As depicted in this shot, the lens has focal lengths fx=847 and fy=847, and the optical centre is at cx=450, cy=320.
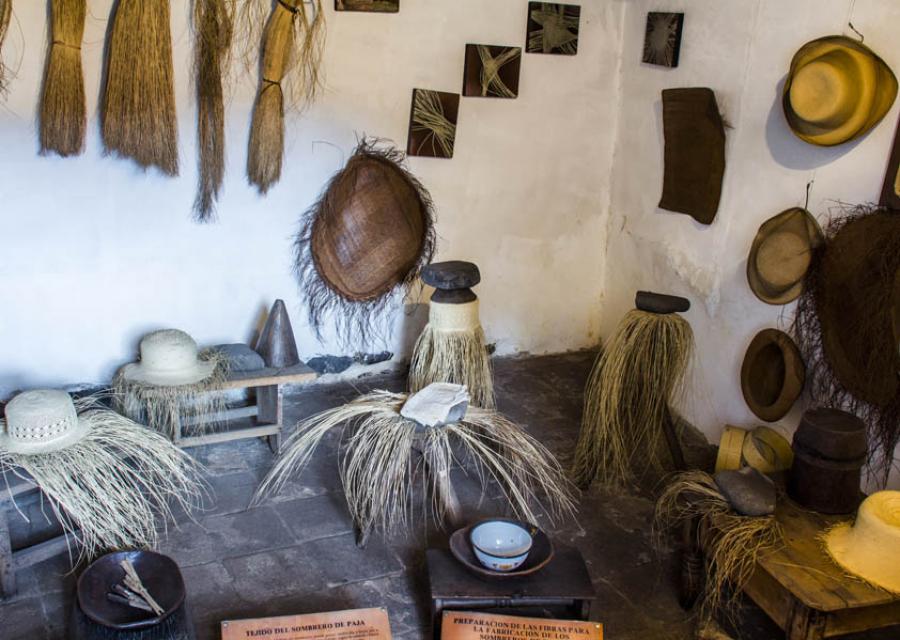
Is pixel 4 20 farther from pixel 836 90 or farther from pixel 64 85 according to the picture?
pixel 836 90

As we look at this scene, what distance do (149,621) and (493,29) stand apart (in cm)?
279

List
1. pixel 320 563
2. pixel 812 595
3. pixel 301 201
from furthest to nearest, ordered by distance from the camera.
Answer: pixel 301 201 → pixel 320 563 → pixel 812 595

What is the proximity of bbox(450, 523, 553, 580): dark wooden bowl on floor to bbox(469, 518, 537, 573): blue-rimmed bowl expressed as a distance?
0.5 inches

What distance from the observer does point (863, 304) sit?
2520 millimetres

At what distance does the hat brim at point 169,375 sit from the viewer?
2.97 m

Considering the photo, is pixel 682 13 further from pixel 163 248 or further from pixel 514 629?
pixel 514 629

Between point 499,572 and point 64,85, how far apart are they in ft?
7.39

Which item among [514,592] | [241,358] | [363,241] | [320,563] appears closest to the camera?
[514,592]

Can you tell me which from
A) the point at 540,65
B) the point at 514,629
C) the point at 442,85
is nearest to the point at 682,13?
the point at 540,65

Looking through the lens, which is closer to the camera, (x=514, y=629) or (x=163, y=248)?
(x=514, y=629)

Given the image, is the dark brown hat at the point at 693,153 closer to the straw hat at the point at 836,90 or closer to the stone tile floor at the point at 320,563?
the straw hat at the point at 836,90

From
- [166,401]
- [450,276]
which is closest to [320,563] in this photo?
[166,401]

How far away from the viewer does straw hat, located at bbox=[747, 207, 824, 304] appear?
277cm

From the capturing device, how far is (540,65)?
12.7 ft
